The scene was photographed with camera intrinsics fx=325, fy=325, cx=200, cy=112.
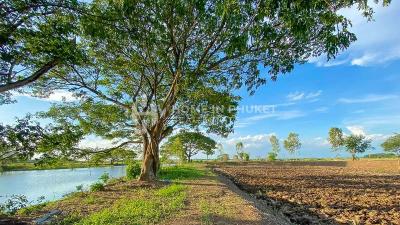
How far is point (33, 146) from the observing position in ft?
26.0

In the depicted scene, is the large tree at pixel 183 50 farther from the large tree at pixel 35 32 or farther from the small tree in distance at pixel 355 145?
the small tree in distance at pixel 355 145

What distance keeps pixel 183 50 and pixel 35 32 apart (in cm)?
632

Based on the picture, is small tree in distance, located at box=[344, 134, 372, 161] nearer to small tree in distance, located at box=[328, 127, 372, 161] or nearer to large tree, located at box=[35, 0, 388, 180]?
small tree in distance, located at box=[328, 127, 372, 161]

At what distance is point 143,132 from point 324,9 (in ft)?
46.0

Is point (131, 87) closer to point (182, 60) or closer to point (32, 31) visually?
point (182, 60)

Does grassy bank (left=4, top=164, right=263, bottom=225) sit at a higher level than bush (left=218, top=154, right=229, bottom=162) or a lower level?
lower

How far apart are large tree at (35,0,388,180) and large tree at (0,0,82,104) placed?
0.65 m

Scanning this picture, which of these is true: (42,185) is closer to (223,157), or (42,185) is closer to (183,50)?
(183,50)

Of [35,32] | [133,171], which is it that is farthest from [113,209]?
[133,171]

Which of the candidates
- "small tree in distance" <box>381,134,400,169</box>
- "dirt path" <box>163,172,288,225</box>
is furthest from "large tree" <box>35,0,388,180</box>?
"small tree in distance" <box>381,134,400,169</box>

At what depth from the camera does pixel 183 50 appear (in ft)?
43.1

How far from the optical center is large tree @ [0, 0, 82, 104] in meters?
7.43

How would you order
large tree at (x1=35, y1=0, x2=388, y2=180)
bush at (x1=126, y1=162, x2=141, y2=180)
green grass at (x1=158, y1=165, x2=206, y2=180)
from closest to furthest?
large tree at (x1=35, y1=0, x2=388, y2=180) < green grass at (x1=158, y1=165, x2=206, y2=180) < bush at (x1=126, y1=162, x2=141, y2=180)

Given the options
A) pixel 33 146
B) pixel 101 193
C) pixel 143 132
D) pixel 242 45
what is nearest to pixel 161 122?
pixel 143 132
